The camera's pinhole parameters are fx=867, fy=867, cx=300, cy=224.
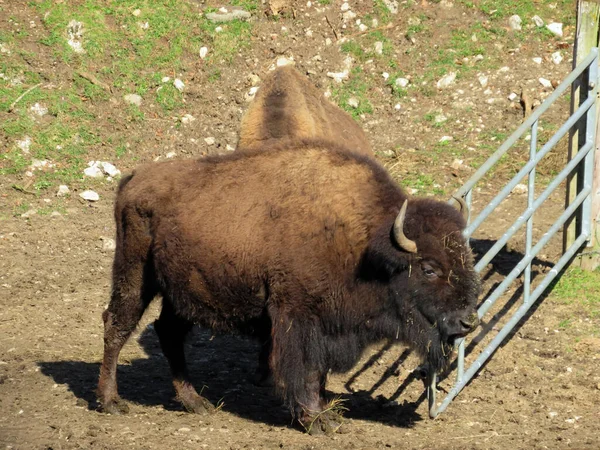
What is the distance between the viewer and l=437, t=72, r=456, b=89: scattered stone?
12.5m

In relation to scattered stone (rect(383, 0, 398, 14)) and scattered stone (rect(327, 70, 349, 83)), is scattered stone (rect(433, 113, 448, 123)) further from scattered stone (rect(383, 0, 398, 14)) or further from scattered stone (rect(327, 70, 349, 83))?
scattered stone (rect(383, 0, 398, 14))

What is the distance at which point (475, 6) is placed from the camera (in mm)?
13164

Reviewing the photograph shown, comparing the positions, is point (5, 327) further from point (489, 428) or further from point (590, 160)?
point (590, 160)

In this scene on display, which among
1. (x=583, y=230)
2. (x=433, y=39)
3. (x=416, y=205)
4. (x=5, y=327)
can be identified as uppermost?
(x=433, y=39)

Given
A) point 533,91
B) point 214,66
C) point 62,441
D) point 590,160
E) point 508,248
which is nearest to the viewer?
point 62,441

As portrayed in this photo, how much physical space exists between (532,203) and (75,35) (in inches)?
336

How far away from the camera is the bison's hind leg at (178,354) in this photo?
6492mm

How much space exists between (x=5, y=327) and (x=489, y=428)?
4.69m

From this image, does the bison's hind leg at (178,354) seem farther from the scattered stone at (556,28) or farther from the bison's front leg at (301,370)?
the scattered stone at (556,28)

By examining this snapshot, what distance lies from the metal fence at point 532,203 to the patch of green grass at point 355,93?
16.4ft

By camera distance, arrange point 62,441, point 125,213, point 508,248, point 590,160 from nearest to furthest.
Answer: point 62,441, point 125,213, point 590,160, point 508,248

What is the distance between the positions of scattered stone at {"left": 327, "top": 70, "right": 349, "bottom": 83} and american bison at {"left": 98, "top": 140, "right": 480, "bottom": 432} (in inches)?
257

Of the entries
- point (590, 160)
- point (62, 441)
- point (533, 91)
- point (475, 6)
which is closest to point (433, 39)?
point (475, 6)

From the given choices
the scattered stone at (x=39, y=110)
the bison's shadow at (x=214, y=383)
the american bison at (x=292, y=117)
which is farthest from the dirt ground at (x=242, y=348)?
the american bison at (x=292, y=117)
